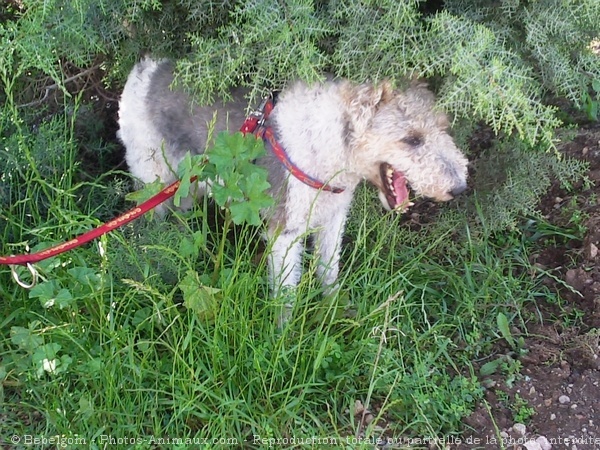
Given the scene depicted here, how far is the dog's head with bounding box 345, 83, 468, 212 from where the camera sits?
263cm

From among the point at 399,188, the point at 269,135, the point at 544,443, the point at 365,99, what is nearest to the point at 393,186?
the point at 399,188

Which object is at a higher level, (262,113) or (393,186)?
(262,113)

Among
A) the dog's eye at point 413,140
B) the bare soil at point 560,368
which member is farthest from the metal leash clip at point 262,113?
the bare soil at point 560,368

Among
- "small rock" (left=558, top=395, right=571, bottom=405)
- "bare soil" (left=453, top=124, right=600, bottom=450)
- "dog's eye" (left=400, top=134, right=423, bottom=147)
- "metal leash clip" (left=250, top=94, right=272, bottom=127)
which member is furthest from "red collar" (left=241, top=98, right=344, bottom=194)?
"small rock" (left=558, top=395, right=571, bottom=405)

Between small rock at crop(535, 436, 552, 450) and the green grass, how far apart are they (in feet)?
0.98

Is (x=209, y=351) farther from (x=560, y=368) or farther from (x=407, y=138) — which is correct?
(x=560, y=368)

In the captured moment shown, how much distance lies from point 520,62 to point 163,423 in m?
1.96

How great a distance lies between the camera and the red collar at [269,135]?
2746mm

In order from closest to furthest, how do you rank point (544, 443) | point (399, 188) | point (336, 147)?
point (544, 443) → point (336, 147) → point (399, 188)

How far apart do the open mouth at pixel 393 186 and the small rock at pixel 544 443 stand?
1.03 metres

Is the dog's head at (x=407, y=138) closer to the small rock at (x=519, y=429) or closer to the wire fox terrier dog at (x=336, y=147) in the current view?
the wire fox terrier dog at (x=336, y=147)

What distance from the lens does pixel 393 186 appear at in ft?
9.37

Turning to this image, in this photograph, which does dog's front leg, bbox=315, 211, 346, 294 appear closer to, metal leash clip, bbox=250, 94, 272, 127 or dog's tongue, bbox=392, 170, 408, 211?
dog's tongue, bbox=392, 170, 408, 211

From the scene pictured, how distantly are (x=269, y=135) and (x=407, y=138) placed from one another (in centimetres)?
57
